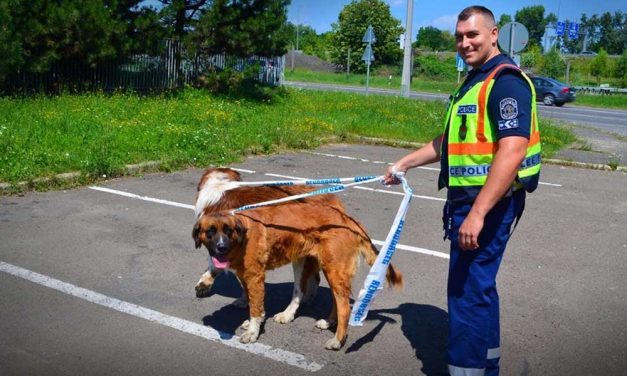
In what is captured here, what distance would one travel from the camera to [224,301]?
5246 millimetres

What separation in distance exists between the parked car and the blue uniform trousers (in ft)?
116

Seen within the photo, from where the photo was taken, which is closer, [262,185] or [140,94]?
[262,185]

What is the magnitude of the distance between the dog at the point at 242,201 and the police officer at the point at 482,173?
129 centimetres

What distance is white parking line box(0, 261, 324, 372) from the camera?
426 centimetres

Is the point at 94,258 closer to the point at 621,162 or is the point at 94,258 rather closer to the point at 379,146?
the point at 379,146

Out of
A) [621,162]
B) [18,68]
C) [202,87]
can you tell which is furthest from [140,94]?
[621,162]

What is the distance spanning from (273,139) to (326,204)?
897 centimetres

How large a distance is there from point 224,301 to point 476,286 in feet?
7.98

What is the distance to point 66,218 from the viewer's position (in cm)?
733

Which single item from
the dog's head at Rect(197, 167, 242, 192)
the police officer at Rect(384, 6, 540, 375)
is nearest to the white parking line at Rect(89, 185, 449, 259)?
the dog's head at Rect(197, 167, 242, 192)

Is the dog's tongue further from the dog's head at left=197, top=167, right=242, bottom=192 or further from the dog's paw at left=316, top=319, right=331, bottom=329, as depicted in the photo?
the dog's paw at left=316, top=319, right=331, bottom=329

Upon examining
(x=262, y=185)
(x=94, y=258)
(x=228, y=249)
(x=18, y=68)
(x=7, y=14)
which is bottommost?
(x=94, y=258)

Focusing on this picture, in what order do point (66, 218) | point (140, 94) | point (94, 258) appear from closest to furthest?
point (94, 258) < point (66, 218) < point (140, 94)

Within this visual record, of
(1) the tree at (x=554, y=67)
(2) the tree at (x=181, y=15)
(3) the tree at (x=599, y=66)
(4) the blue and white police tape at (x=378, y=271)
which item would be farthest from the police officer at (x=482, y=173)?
(3) the tree at (x=599, y=66)
